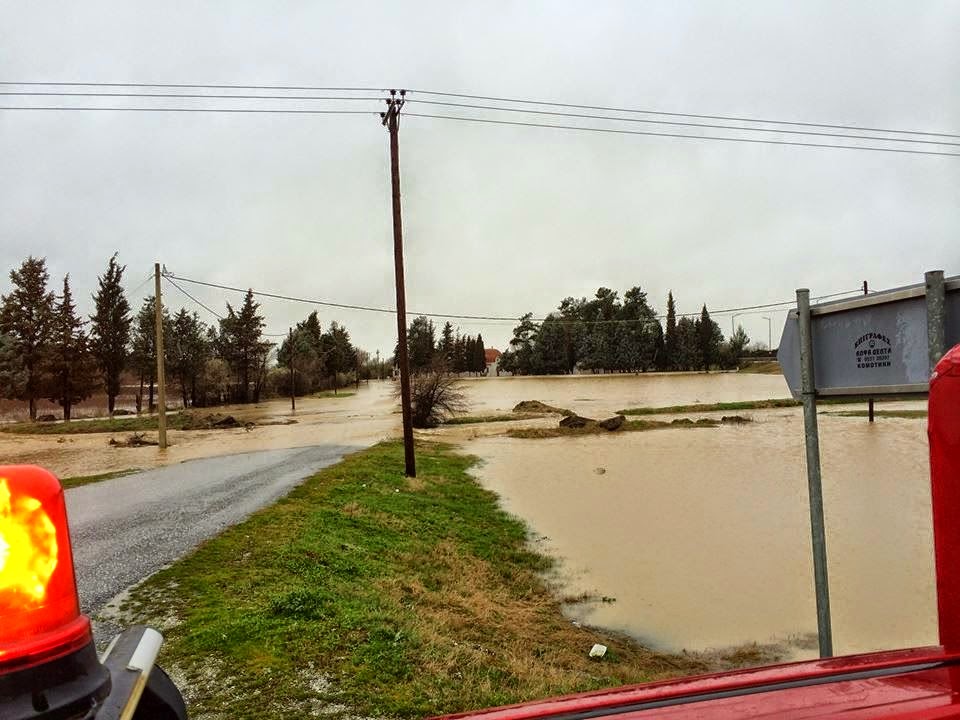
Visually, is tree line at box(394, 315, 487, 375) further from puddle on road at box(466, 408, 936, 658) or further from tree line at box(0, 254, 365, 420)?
puddle on road at box(466, 408, 936, 658)

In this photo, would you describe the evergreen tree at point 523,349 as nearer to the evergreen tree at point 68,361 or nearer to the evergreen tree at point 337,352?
the evergreen tree at point 337,352

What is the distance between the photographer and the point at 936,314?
9.29 feet

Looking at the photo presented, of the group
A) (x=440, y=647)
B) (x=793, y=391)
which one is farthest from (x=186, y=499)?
(x=793, y=391)

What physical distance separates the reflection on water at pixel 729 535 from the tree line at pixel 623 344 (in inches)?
2457

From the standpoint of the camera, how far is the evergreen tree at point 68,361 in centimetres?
4269

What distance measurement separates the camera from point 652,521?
1480 centimetres

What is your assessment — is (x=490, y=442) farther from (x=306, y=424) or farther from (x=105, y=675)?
(x=105, y=675)

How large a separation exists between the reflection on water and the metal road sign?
5205 mm

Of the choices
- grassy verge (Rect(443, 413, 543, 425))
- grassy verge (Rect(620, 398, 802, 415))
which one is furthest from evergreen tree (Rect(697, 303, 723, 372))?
grassy verge (Rect(443, 413, 543, 425))

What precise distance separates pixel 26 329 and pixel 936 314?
165 ft

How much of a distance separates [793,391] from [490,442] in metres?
29.1

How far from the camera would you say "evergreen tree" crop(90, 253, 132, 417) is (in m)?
47.4

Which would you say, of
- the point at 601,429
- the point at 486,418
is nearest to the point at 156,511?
the point at 601,429

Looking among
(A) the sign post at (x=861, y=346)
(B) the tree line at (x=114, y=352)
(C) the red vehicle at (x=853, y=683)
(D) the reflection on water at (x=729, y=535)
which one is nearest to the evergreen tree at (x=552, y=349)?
(B) the tree line at (x=114, y=352)
